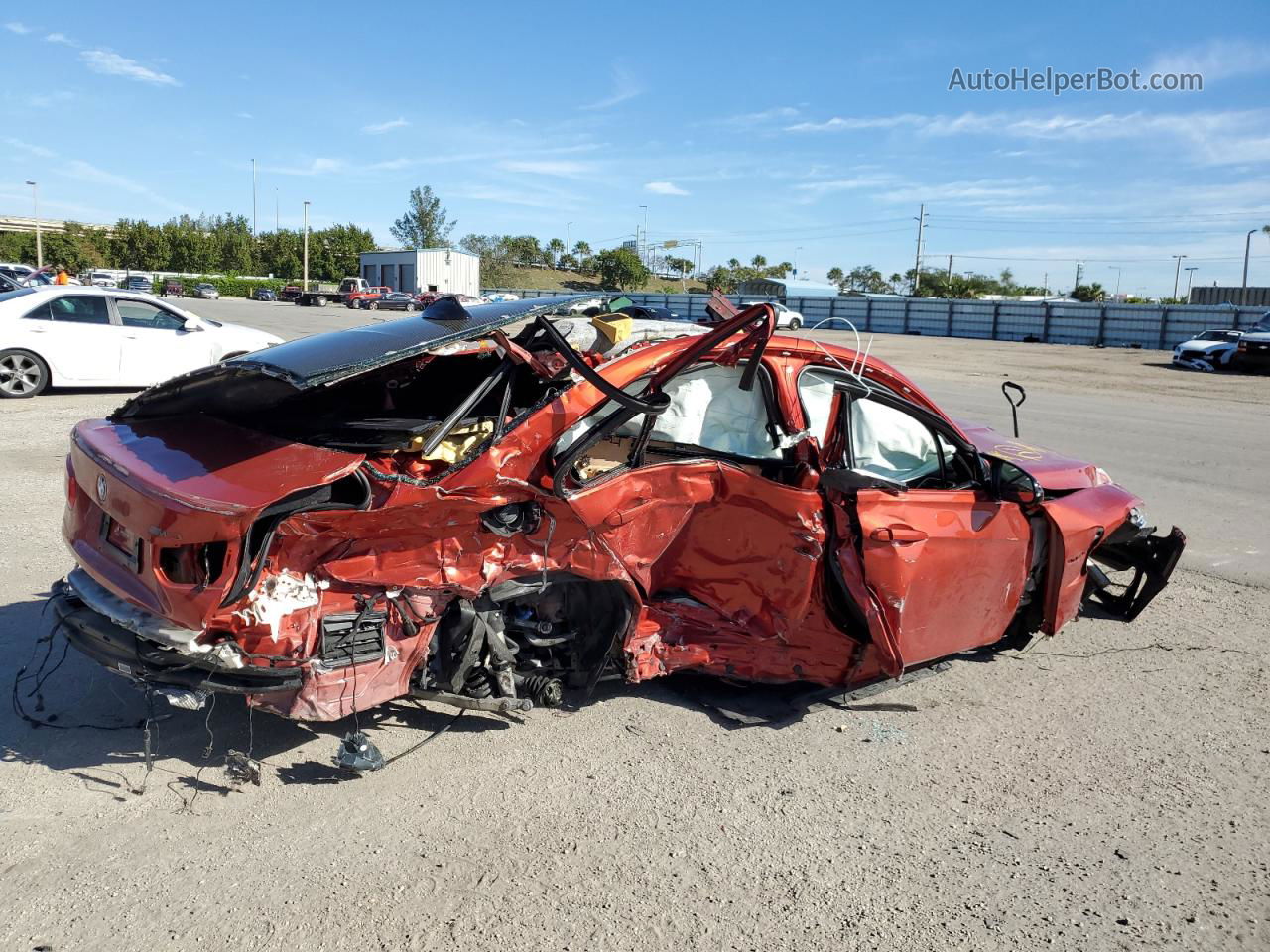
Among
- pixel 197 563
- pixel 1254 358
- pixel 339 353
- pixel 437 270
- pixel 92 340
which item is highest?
pixel 437 270

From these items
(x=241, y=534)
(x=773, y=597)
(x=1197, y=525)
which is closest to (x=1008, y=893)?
(x=773, y=597)

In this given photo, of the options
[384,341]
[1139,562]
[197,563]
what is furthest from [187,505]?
[1139,562]

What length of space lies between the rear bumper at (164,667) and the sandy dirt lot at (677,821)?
1.52ft

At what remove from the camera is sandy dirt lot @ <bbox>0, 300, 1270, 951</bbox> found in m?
2.75

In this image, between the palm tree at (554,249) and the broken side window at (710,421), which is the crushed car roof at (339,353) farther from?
the palm tree at (554,249)

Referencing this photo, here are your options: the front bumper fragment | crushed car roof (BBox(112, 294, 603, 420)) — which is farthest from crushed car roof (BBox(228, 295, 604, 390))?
Answer: the front bumper fragment

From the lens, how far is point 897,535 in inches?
153

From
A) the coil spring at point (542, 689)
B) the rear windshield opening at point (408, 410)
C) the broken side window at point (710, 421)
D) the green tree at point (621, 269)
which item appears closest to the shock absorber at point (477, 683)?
the coil spring at point (542, 689)

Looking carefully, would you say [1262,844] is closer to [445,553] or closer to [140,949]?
[445,553]

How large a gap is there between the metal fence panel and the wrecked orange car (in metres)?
27.9

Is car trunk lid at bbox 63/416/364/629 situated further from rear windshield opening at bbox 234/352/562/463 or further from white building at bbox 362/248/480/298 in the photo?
white building at bbox 362/248/480/298

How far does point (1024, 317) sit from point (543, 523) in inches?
1831

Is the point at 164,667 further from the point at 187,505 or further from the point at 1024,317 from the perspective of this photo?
the point at 1024,317

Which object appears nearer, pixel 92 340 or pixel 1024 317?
pixel 92 340
